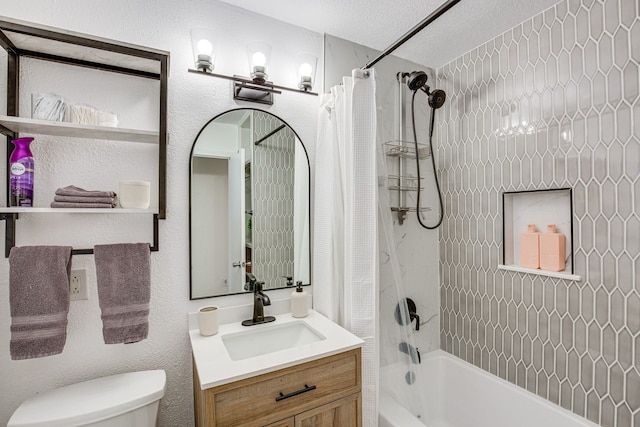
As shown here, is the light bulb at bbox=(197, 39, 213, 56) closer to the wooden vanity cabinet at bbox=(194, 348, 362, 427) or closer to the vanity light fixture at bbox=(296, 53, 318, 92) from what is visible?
the vanity light fixture at bbox=(296, 53, 318, 92)

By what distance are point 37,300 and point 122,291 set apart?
0.86 ft

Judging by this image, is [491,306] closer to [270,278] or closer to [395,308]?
[395,308]

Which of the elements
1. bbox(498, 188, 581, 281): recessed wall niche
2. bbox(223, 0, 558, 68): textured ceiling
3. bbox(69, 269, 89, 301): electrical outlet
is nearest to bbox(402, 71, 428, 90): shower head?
bbox(223, 0, 558, 68): textured ceiling

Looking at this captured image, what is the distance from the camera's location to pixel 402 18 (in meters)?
1.80

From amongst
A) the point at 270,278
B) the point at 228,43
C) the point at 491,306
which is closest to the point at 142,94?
the point at 228,43

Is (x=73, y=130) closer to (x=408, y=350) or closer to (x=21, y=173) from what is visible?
(x=21, y=173)

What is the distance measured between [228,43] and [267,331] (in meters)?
1.52

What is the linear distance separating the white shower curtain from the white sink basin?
167 mm

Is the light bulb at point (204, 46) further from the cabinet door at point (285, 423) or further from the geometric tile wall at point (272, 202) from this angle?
the cabinet door at point (285, 423)

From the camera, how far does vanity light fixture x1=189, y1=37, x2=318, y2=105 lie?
1480mm

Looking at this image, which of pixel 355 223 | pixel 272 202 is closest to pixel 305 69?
pixel 272 202

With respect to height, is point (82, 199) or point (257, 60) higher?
point (257, 60)

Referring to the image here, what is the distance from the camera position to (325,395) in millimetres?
1298

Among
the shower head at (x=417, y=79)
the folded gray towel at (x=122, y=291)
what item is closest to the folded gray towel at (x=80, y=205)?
the folded gray towel at (x=122, y=291)
